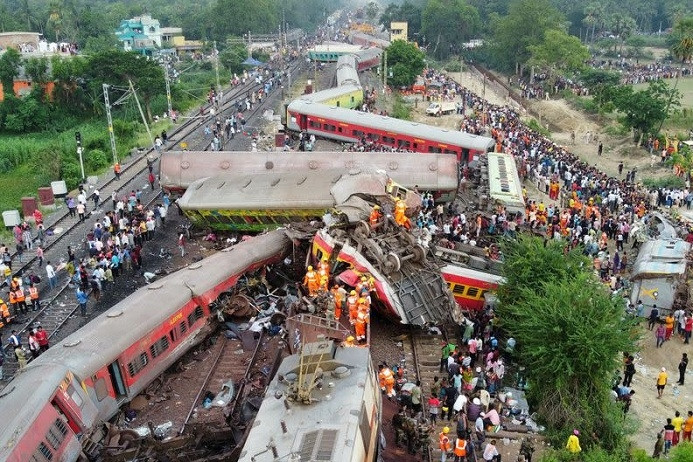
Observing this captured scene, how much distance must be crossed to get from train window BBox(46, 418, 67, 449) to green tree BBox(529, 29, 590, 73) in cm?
6234

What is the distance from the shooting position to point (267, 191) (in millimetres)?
27391

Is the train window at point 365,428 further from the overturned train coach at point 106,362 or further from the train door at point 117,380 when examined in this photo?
the train door at point 117,380

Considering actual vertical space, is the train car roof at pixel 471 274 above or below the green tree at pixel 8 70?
below

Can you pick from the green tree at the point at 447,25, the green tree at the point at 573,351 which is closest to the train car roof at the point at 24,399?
the green tree at the point at 573,351

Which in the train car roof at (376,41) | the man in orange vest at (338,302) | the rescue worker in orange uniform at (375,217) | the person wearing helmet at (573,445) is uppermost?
the train car roof at (376,41)

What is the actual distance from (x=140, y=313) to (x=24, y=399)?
419 centimetres

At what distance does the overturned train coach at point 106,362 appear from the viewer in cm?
1281

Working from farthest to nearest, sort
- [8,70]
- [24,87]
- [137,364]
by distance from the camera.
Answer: [24,87] < [8,70] < [137,364]

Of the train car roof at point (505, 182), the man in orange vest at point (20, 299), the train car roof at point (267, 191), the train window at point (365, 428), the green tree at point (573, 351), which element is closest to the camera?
the train window at point (365, 428)

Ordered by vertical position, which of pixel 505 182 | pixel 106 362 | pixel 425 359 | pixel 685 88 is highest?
pixel 106 362

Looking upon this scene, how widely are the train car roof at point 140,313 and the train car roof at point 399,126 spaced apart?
16.8 m

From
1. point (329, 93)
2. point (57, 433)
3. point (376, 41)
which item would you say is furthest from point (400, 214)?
point (376, 41)

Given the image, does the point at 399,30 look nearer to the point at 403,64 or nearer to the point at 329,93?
the point at 403,64

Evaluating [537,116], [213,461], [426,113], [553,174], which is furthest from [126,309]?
[537,116]
